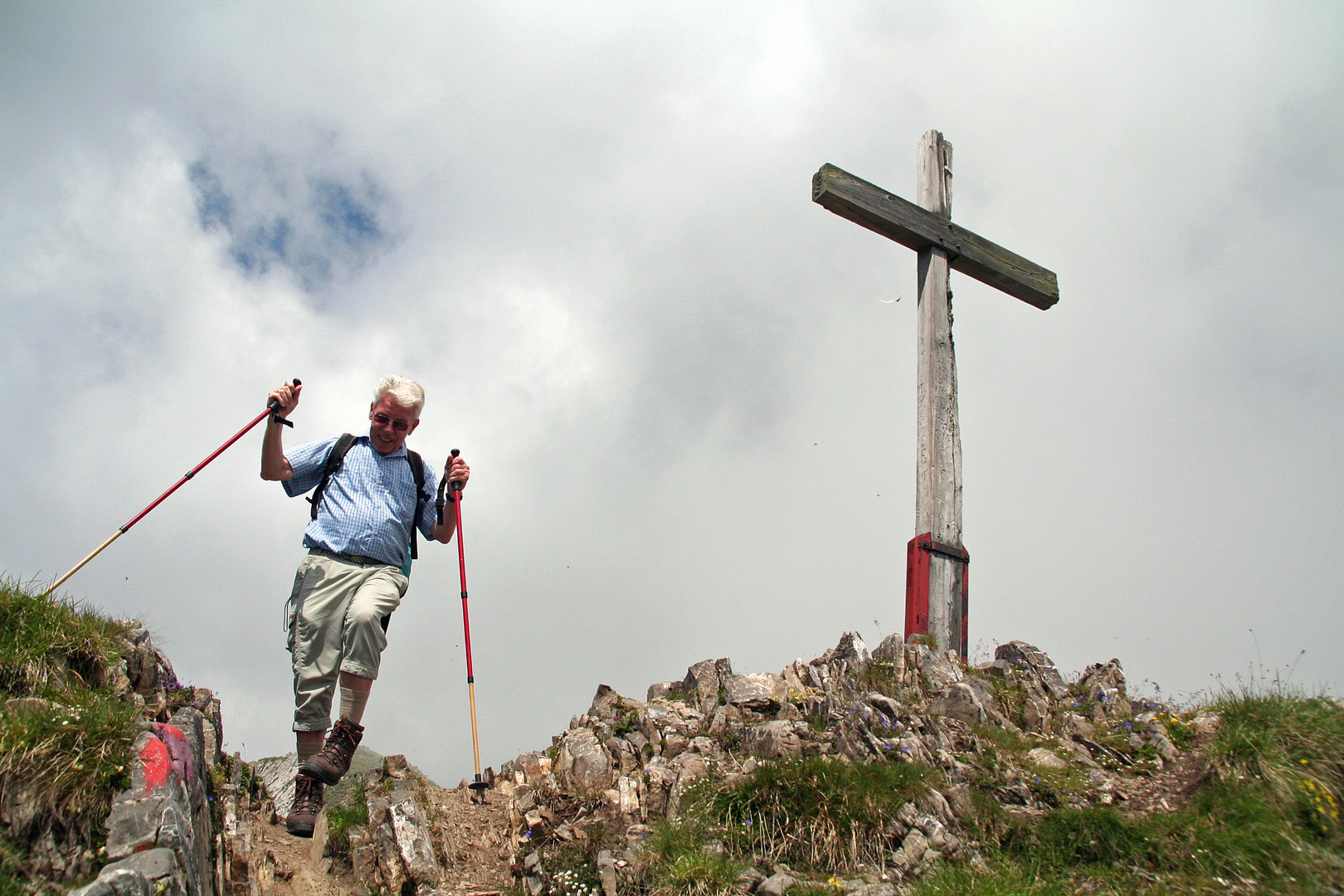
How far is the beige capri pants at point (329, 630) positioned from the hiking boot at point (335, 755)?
0.25 metres

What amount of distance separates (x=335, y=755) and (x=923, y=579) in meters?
5.91

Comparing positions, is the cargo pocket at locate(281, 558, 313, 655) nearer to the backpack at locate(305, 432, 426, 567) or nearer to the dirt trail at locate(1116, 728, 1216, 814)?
the backpack at locate(305, 432, 426, 567)

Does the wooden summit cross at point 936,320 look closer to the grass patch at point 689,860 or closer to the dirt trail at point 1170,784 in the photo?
the dirt trail at point 1170,784

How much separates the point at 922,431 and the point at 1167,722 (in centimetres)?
393

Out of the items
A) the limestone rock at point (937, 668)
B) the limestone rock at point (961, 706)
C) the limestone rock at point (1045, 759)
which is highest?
the limestone rock at point (937, 668)

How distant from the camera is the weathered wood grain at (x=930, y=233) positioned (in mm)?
10164

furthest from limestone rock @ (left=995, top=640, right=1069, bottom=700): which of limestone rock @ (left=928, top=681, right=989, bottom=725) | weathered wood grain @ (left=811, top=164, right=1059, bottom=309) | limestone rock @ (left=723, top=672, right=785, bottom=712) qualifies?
weathered wood grain @ (left=811, top=164, right=1059, bottom=309)

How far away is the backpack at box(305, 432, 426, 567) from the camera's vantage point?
24.2 ft

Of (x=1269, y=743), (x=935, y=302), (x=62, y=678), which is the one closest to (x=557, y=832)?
(x=62, y=678)

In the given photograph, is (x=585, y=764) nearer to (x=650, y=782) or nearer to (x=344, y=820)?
(x=650, y=782)

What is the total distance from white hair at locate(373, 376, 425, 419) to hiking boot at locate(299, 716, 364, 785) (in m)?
2.57

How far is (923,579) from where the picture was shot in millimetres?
9281

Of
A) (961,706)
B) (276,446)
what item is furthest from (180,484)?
(961,706)

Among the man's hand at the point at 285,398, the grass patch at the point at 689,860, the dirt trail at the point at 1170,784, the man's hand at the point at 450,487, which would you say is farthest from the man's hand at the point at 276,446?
the dirt trail at the point at 1170,784
